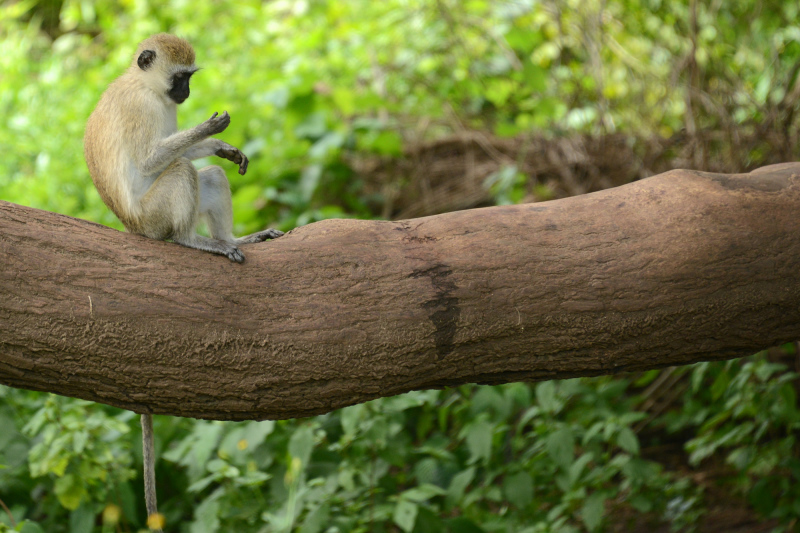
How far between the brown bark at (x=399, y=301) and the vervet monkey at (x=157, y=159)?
1.26 feet

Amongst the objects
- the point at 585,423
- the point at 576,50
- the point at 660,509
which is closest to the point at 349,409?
the point at 585,423

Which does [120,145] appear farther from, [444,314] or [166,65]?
[444,314]

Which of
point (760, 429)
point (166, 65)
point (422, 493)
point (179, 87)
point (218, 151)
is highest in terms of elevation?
point (166, 65)

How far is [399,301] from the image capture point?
2.71 m

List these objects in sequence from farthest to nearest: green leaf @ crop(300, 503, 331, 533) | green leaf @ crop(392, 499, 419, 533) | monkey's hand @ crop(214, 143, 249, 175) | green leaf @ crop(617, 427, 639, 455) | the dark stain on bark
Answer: green leaf @ crop(617, 427, 639, 455), green leaf @ crop(300, 503, 331, 533), green leaf @ crop(392, 499, 419, 533), monkey's hand @ crop(214, 143, 249, 175), the dark stain on bark

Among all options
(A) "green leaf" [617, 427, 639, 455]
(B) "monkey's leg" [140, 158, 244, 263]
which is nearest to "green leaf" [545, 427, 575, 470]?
(A) "green leaf" [617, 427, 639, 455]

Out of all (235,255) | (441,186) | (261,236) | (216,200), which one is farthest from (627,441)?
(441,186)

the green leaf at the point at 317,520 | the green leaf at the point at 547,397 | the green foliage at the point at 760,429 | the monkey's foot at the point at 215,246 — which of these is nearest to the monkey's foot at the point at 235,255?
the monkey's foot at the point at 215,246

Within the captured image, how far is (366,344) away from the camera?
2.65 meters

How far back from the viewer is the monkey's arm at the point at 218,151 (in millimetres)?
3232

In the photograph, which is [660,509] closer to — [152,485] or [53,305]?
[152,485]

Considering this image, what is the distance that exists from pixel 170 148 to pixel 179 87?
1.71 feet

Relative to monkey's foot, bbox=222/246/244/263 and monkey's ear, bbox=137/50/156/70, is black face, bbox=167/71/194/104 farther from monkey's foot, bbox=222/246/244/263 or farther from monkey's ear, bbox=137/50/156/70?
monkey's foot, bbox=222/246/244/263

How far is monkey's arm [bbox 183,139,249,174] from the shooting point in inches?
127
